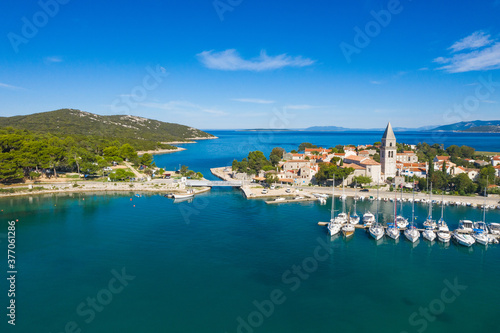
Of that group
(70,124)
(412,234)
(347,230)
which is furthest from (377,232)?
(70,124)

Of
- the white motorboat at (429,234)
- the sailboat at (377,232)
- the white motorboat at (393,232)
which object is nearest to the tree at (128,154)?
the sailboat at (377,232)

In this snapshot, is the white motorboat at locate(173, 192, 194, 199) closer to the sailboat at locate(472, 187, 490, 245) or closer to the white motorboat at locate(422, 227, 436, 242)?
the white motorboat at locate(422, 227, 436, 242)

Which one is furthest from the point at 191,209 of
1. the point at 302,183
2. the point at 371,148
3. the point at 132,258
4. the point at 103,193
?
the point at 371,148

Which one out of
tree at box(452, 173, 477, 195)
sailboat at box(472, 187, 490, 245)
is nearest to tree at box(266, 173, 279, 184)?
tree at box(452, 173, 477, 195)

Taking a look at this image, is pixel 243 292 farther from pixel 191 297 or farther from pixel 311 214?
pixel 311 214

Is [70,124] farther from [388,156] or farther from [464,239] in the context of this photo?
[464,239]

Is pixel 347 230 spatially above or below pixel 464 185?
below
